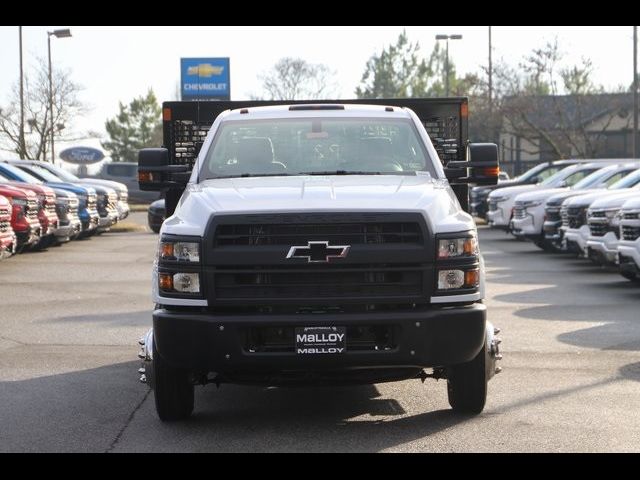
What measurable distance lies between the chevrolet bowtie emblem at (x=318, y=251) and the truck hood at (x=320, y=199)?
216 mm

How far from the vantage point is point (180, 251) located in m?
7.32

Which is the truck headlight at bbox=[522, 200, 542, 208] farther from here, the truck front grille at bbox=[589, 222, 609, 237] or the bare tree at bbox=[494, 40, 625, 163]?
the bare tree at bbox=[494, 40, 625, 163]

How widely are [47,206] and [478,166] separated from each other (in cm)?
1641

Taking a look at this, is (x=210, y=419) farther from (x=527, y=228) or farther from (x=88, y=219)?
(x=88, y=219)

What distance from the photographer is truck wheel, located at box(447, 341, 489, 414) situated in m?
7.68

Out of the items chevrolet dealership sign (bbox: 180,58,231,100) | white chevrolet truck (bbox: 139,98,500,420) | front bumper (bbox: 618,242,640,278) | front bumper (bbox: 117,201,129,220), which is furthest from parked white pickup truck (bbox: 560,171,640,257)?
chevrolet dealership sign (bbox: 180,58,231,100)

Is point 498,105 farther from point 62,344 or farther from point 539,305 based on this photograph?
point 62,344

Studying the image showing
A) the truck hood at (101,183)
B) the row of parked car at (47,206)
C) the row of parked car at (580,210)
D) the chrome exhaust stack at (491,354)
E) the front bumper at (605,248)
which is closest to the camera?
the chrome exhaust stack at (491,354)

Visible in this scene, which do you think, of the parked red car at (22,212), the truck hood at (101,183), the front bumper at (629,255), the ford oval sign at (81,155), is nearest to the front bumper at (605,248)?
the front bumper at (629,255)

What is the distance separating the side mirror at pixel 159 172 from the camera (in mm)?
8883

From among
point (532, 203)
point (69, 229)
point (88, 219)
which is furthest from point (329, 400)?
point (88, 219)

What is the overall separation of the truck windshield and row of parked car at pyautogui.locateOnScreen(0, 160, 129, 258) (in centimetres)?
1096

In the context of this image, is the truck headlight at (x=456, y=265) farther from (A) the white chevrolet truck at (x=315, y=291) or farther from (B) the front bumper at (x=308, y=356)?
(B) the front bumper at (x=308, y=356)

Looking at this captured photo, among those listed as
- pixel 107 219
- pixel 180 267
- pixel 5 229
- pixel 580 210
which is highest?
pixel 180 267
